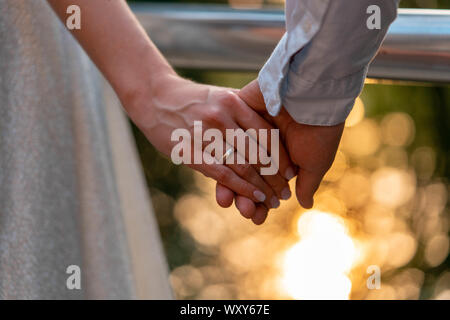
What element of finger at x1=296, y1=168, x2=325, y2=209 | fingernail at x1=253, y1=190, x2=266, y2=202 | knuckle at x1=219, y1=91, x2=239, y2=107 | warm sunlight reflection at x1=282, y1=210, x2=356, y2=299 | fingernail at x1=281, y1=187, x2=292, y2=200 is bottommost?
warm sunlight reflection at x1=282, y1=210, x2=356, y2=299

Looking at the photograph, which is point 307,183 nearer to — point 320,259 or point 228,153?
point 228,153

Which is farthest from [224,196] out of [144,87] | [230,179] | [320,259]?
[320,259]

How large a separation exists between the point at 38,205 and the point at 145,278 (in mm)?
210

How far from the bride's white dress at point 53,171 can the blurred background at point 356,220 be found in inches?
21.5

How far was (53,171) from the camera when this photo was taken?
25.1 inches

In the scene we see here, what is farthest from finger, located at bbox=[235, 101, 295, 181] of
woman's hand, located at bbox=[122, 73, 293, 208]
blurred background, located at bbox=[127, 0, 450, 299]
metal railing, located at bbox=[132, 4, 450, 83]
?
blurred background, located at bbox=[127, 0, 450, 299]

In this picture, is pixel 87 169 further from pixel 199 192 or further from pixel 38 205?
pixel 199 192

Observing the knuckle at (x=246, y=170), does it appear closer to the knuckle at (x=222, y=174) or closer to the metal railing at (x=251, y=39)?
the knuckle at (x=222, y=174)

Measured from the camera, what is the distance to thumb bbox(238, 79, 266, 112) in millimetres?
567

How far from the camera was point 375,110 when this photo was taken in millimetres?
1361

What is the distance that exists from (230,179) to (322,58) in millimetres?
171

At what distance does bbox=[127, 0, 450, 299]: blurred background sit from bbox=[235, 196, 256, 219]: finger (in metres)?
0.57

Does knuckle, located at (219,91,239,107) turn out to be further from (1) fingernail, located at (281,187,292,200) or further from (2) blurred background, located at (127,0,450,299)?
(2) blurred background, located at (127,0,450,299)
